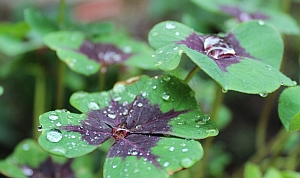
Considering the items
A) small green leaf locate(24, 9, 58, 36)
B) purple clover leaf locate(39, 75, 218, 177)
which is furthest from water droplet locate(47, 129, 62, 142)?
small green leaf locate(24, 9, 58, 36)

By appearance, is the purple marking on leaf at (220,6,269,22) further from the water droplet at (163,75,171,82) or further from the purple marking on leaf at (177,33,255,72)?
the water droplet at (163,75,171,82)

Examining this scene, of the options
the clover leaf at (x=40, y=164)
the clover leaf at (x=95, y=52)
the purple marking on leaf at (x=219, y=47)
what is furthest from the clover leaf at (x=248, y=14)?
the clover leaf at (x=40, y=164)

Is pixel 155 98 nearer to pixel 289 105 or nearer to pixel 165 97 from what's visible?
pixel 165 97

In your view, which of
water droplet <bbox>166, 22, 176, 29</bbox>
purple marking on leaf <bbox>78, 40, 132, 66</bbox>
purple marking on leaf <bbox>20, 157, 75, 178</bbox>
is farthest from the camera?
purple marking on leaf <bbox>78, 40, 132, 66</bbox>

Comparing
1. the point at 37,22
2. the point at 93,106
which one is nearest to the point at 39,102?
the point at 37,22

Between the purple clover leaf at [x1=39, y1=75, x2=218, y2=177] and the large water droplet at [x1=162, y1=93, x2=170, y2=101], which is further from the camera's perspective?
the large water droplet at [x1=162, y1=93, x2=170, y2=101]

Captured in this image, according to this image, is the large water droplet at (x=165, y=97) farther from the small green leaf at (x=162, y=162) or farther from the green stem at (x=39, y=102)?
the green stem at (x=39, y=102)

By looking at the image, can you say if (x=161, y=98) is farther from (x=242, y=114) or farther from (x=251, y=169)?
(x=242, y=114)
